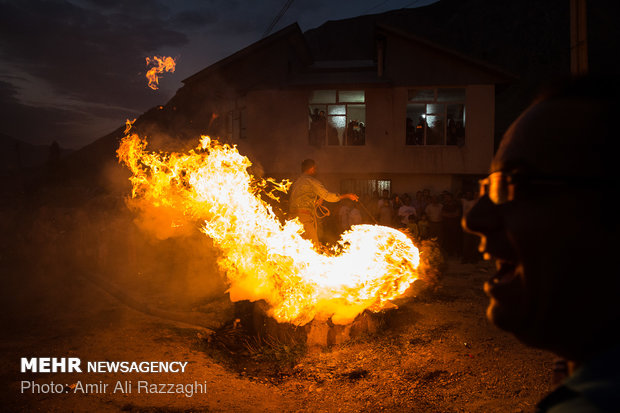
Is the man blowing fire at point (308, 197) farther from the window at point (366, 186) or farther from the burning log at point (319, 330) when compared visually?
the window at point (366, 186)

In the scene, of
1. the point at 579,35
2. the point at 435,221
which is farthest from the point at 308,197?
the point at 435,221

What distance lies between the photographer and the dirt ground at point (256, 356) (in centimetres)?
511

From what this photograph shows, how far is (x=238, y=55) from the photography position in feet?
66.1

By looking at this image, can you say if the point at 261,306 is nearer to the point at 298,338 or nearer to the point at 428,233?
the point at 298,338

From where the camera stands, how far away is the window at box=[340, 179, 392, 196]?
19.5m

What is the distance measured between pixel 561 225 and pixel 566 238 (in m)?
0.03

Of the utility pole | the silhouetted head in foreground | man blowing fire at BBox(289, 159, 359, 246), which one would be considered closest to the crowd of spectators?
man blowing fire at BBox(289, 159, 359, 246)

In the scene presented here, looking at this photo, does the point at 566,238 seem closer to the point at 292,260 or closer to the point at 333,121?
the point at 292,260

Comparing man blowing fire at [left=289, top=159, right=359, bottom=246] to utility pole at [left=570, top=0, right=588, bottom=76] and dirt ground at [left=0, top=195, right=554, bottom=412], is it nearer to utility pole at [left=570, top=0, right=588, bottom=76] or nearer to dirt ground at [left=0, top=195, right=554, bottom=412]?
dirt ground at [left=0, top=195, right=554, bottom=412]

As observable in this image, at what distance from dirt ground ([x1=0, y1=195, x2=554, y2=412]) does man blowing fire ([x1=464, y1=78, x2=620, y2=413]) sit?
4596 mm

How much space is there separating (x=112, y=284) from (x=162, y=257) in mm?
2459

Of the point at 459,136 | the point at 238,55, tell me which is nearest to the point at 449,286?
the point at 459,136

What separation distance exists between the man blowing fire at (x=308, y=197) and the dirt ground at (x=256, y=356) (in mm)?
2490

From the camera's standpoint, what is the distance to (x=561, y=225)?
2.93 ft
